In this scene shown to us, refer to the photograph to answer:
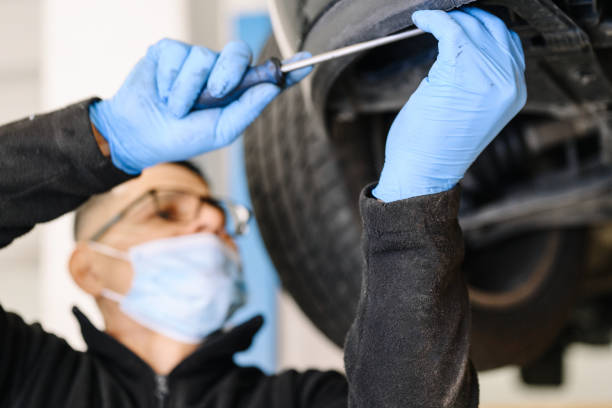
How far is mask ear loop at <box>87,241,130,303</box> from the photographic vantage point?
108 cm

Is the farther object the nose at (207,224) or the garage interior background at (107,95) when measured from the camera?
the garage interior background at (107,95)

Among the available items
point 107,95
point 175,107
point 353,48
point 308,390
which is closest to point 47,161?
point 175,107

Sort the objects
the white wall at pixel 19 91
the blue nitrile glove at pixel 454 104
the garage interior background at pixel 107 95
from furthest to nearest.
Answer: the white wall at pixel 19 91, the garage interior background at pixel 107 95, the blue nitrile glove at pixel 454 104

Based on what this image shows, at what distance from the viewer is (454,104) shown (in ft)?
2.00

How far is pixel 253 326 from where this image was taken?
1.09m

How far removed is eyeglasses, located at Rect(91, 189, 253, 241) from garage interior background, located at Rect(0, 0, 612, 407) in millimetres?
864

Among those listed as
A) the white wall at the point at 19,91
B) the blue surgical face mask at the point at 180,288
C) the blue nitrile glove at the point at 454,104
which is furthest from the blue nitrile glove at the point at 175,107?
the white wall at the point at 19,91

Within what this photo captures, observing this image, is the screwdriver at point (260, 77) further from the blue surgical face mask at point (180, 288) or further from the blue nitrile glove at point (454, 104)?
the blue surgical face mask at point (180, 288)

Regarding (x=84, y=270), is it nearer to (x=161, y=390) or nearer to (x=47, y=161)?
(x=161, y=390)

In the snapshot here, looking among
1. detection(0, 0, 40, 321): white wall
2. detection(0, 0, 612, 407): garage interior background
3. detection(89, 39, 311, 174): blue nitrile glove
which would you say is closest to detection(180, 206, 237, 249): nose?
detection(89, 39, 311, 174): blue nitrile glove

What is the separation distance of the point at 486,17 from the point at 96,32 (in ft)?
5.62

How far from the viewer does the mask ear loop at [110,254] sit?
108 centimetres

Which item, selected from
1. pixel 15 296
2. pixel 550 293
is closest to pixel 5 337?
pixel 550 293

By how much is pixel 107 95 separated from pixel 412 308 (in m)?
1.60
